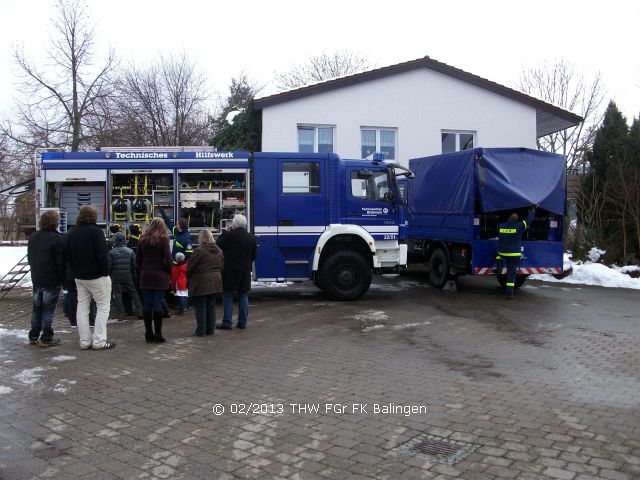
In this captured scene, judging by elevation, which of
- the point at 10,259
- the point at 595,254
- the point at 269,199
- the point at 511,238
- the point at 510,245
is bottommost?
the point at 10,259

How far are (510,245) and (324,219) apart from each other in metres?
3.89

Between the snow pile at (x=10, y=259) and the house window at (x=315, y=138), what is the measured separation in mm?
9111

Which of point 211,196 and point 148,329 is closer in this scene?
point 148,329

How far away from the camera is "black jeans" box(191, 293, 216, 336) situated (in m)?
8.00

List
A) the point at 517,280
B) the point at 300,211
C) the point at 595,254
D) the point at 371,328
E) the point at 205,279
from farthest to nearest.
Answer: the point at 595,254, the point at 517,280, the point at 300,211, the point at 371,328, the point at 205,279

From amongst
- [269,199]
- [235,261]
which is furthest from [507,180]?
[235,261]

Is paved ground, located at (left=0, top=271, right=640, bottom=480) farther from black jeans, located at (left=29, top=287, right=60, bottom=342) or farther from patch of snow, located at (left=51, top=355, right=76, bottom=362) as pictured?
black jeans, located at (left=29, top=287, right=60, bottom=342)

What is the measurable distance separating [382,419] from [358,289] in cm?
673

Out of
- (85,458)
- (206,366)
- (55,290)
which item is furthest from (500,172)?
(85,458)

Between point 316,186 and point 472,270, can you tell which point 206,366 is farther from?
point 472,270

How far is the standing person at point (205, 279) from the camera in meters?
7.89

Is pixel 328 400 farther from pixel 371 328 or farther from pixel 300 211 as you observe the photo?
pixel 300 211

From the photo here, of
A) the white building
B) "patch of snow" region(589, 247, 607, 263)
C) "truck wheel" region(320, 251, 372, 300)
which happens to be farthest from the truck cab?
"patch of snow" region(589, 247, 607, 263)

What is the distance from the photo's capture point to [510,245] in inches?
450
